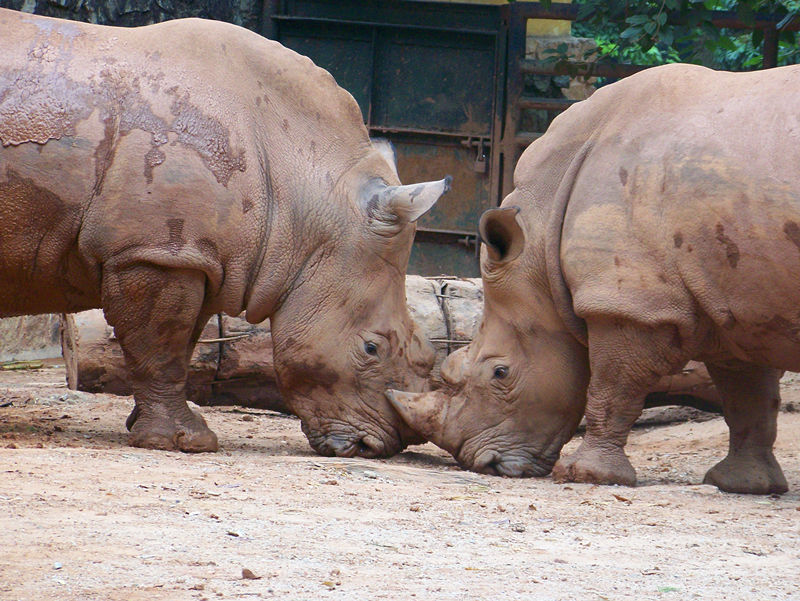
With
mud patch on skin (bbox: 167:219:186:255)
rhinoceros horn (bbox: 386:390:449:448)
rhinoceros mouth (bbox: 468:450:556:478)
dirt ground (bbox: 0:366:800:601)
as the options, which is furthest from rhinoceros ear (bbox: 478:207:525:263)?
mud patch on skin (bbox: 167:219:186:255)

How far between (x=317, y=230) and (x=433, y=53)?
18.4 ft

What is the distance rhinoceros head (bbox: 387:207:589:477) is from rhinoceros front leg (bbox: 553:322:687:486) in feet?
1.01

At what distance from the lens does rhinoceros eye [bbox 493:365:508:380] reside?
21.1 ft

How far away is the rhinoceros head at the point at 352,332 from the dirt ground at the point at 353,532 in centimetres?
35

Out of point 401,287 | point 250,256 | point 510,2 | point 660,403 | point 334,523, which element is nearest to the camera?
point 334,523

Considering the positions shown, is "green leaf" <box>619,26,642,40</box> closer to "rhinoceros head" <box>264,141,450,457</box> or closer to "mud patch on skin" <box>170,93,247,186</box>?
"rhinoceros head" <box>264,141,450,457</box>

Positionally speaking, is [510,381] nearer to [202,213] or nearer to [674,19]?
[202,213]

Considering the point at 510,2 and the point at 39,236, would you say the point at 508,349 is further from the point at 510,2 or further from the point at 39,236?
the point at 510,2

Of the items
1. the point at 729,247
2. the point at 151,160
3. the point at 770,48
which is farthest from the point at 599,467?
the point at 770,48

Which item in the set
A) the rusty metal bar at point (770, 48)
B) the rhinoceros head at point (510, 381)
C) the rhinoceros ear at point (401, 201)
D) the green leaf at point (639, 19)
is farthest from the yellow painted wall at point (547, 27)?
the rhinoceros head at point (510, 381)

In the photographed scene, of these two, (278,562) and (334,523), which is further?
(334,523)

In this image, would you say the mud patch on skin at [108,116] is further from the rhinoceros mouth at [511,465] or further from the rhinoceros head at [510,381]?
the rhinoceros mouth at [511,465]

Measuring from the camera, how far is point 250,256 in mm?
6398

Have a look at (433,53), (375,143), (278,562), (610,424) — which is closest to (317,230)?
(375,143)
